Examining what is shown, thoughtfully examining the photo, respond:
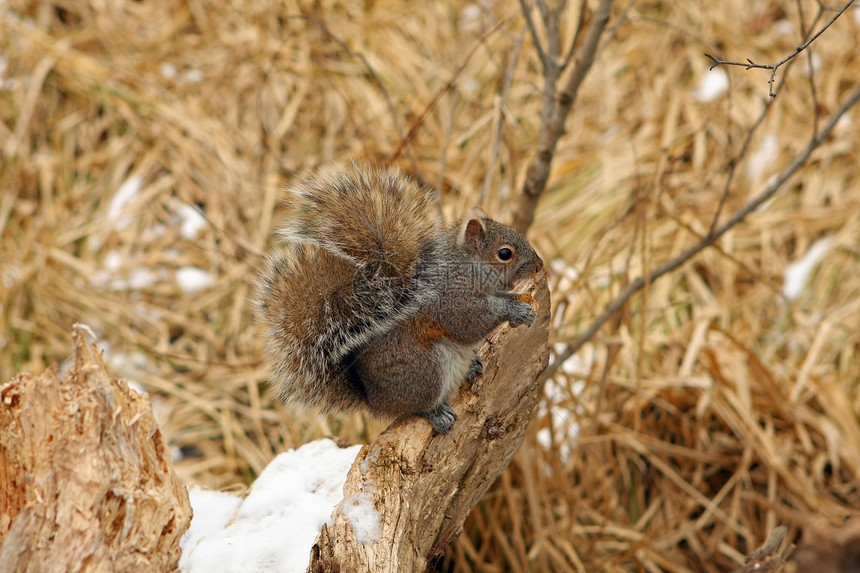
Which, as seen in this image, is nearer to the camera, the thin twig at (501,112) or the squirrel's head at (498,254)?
the squirrel's head at (498,254)

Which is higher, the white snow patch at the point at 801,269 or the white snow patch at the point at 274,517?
the white snow patch at the point at 801,269

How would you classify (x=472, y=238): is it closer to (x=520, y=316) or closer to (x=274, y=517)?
(x=520, y=316)

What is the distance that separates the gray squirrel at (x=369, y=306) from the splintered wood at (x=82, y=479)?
0.38 meters

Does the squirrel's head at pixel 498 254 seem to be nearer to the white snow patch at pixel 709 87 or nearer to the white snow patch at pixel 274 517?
the white snow patch at pixel 274 517

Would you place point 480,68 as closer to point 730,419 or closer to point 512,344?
point 730,419

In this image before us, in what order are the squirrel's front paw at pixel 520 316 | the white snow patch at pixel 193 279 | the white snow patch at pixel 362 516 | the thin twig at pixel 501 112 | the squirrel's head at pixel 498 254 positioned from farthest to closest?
the white snow patch at pixel 193 279, the thin twig at pixel 501 112, the squirrel's head at pixel 498 254, the squirrel's front paw at pixel 520 316, the white snow patch at pixel 362 516

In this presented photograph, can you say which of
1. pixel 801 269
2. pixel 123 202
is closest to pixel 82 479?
pixel 123 202

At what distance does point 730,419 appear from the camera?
100 inches

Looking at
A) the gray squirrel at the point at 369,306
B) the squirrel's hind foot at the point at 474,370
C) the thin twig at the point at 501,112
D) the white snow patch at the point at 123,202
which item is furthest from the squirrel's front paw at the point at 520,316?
the white snow patch at the point at 123,202

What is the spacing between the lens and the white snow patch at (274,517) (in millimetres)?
1509

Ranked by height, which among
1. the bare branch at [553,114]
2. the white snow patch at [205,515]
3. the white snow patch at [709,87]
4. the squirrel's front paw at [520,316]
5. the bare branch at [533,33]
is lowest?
the white snow patch at [205,515]

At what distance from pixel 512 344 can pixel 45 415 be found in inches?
39.3

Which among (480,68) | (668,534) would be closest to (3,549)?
(668,534)

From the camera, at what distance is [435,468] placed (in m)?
1.56
